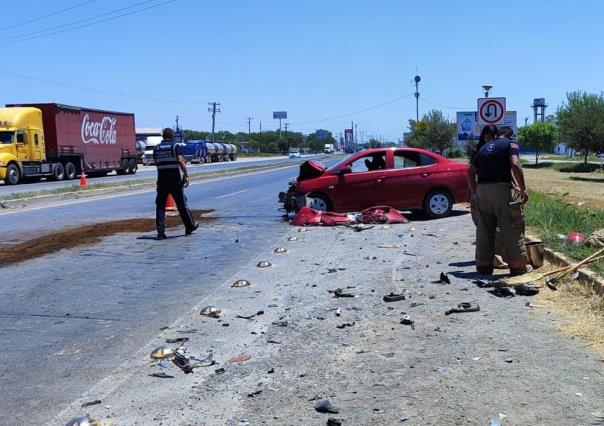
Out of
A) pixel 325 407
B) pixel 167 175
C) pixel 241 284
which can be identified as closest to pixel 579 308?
pixel 325 407

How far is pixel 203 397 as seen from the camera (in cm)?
450

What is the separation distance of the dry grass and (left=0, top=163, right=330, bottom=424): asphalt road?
12.3ft

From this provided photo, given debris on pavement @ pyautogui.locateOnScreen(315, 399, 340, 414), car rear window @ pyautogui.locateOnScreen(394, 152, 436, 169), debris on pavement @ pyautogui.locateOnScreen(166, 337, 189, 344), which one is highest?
car rear window @ pyautogui.locateOnScreen(394, 152, 436, 169)

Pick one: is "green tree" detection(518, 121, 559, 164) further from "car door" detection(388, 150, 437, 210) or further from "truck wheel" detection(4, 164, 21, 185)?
"car door" detection(388, 150, 437, 210)

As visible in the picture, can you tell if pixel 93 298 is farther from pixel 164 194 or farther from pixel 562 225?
pixel 562 225

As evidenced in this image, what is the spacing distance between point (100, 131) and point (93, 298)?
39205 mm

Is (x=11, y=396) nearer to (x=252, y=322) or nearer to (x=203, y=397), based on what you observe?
(x=203, y=397)

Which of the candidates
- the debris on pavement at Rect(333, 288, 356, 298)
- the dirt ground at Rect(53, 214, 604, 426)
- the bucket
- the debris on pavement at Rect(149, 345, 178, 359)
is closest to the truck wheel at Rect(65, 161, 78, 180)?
the dirt ground at Rect(53, 214, 604, 426)

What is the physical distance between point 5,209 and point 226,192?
8.85 metres

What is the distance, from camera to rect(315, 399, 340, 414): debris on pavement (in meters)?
4.17

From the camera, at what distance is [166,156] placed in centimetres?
1227

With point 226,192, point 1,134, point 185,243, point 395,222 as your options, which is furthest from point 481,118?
point 1,134

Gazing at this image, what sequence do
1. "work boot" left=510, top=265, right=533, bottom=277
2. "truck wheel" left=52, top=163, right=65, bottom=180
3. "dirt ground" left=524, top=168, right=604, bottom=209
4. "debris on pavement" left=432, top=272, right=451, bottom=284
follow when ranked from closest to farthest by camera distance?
"debris on pavement" left=432, top=272, right=451, bottom=284
"work boot" left=510, top=265, right=533, bottom=277
"dirt ground" left=524, top=168, right=604, bottom=209
"truck wheel" left=52, top=163, right=65, bottom=180

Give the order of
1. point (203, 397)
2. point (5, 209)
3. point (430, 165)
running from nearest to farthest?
point (203, 397) < point (430, 165) < point (5, 209)
